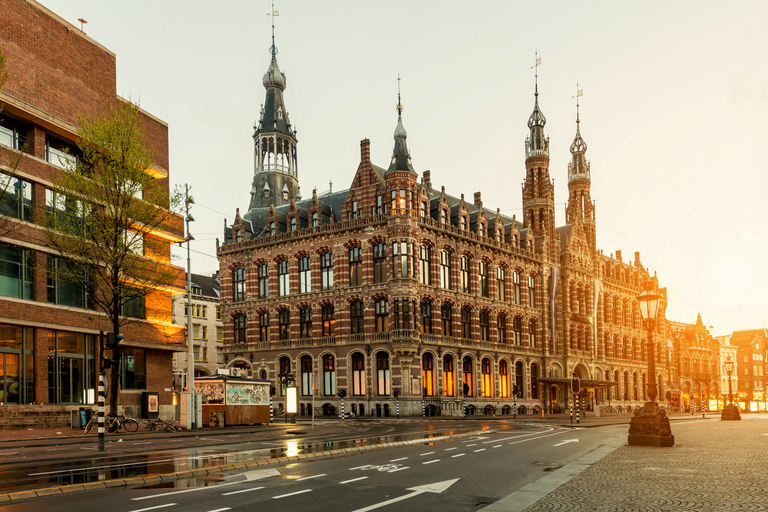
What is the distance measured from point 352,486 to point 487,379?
53.3 m

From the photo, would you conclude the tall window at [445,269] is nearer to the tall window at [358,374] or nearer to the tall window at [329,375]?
the tall window at [358,374]

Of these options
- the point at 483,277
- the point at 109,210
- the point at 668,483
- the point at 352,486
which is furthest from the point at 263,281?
the point at 668,483

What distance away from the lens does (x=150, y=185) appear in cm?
3372

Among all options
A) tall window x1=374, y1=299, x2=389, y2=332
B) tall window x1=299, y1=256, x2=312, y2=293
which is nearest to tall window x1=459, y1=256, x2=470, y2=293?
tall window x1=374, y1=299, x2=389, y2=332

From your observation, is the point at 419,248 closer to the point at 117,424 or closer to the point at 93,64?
the point at 93,64

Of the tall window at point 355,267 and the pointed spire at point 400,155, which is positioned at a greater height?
the pointed spire at point 400,155

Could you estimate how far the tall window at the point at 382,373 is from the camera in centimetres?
5812

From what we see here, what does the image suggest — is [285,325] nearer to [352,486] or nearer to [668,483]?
[352,486]

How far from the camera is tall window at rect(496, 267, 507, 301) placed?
6862cm

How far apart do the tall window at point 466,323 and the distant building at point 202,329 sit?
34866 millimetres

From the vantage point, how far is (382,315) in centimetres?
5862

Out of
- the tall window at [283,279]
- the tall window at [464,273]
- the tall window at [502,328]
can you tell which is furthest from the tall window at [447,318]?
the tall window at [283,279]

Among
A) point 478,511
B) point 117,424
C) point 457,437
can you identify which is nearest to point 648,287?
point 457,437

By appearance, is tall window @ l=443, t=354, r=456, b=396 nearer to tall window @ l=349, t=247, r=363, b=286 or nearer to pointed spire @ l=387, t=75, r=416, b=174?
tall window @ l=349, t=247, r=363, b=286
